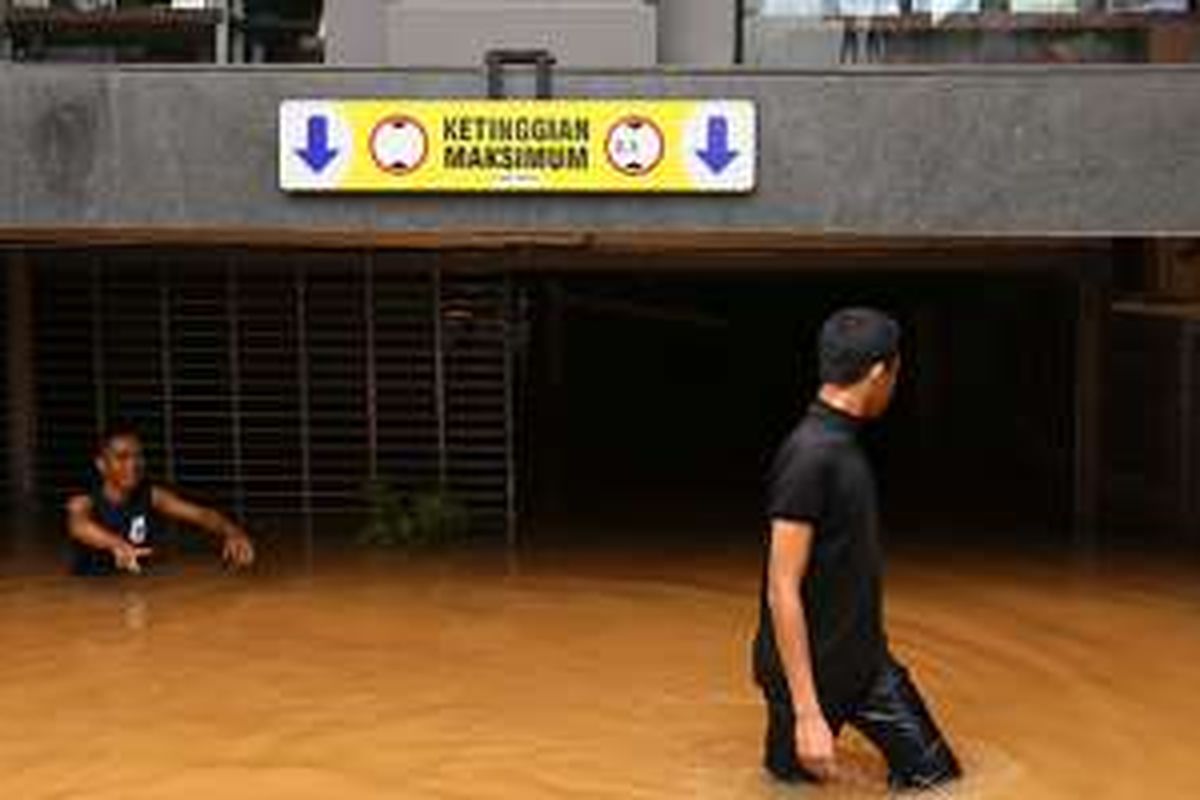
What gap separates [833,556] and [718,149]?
340 centimetres

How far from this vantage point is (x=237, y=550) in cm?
1129

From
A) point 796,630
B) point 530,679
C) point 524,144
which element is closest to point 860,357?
point 796,630

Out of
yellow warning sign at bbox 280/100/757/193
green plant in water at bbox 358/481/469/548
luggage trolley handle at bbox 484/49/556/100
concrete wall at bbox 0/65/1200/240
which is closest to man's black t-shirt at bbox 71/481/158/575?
green plant in water at bbox 358/481/469/548

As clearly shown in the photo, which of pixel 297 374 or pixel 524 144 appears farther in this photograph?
pixel 297 374

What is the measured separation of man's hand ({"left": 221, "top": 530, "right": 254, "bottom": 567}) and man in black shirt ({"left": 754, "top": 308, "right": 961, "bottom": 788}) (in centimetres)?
534

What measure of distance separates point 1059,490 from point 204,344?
609 centimetres

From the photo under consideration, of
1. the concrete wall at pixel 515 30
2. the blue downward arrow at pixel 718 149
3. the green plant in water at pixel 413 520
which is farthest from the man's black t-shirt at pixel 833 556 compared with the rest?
the green plant in water at pixel 413 520

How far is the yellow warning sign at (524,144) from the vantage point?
923 cm

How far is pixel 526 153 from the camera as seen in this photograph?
927cm

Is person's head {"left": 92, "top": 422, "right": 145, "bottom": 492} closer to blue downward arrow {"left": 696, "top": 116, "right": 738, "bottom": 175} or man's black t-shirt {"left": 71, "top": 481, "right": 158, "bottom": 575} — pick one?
man's black t-shirt {"left": 71, "top": 481, "right": 158, "bottom": 575}

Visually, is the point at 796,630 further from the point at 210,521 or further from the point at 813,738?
the point at 210,521

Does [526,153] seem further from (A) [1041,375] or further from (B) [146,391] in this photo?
(A) [1041,375]

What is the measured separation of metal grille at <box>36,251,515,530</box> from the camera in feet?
44.1

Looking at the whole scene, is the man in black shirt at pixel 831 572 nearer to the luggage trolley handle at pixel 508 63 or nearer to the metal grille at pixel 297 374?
the luggage trolley handle at pixel 508 63
